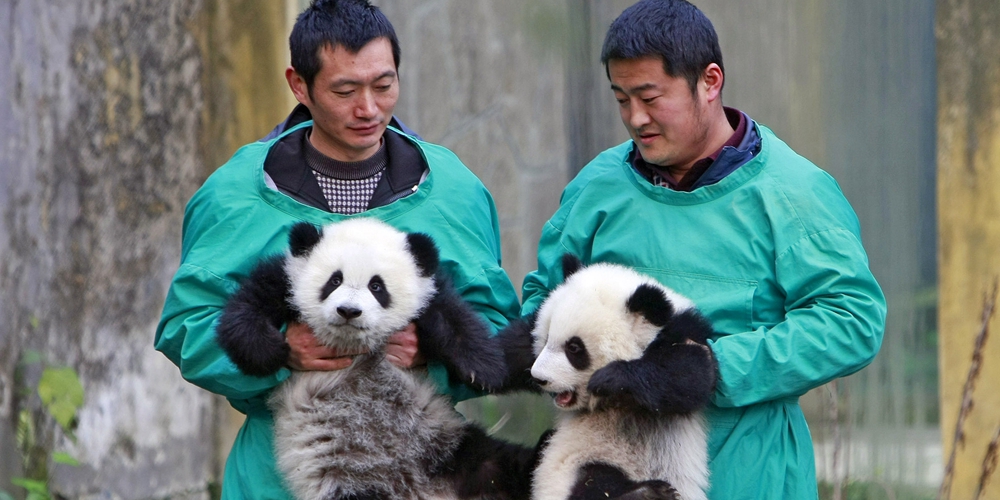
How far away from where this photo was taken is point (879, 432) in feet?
16.1

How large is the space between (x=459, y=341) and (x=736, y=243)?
860 millimetres

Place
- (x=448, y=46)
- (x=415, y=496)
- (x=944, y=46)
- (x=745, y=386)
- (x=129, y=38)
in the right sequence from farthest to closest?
1. (x=448, y=46)
2. (x=129, y=38)
3. (x=944, y=46)
4. (x=415, y=496)
5. (x=745, y=386)

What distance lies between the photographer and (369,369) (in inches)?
124

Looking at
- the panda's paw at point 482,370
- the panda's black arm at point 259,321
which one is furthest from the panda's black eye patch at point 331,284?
the panda's paw at point 482,370

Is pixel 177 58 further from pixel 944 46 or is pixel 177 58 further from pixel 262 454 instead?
pixel 944 46

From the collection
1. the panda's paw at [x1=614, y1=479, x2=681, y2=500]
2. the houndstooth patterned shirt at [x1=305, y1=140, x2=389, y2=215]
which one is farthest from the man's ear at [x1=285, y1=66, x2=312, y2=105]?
the panda's paw at [x1=614, y1=479, x2=681, y2=500]

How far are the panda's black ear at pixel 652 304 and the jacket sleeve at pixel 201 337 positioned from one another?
41.1 inches

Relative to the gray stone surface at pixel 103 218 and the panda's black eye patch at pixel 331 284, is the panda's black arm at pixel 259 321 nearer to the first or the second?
the panda's black eye patch at pixel 331 284

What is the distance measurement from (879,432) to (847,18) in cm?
194

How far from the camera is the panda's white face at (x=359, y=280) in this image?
310 cm

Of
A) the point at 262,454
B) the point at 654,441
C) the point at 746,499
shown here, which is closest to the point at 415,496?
the point at 262,454

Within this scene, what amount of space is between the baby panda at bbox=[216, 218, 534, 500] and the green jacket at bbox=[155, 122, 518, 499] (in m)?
0.06

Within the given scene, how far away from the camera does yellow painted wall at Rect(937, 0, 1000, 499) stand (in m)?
4.54

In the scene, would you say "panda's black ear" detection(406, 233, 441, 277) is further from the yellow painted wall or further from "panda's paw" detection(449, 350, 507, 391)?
the yellow painted wall
